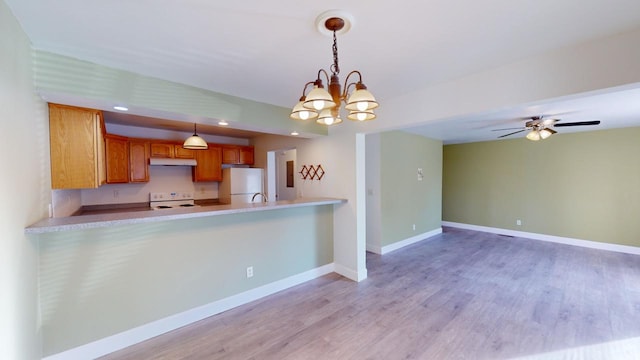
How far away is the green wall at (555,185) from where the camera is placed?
15.9 feet

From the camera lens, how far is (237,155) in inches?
226

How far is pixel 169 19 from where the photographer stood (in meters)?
1.52

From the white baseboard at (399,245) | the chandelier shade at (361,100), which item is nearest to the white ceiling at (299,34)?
the chandelier shade at (361,100)

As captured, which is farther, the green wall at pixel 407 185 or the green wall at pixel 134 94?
the green wall at pixel 407 185

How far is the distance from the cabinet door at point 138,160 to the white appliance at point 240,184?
1.42 meters

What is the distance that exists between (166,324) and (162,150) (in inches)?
132

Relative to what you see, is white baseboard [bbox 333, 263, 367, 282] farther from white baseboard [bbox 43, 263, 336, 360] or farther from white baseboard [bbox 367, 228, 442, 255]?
white baseboard [bbox 367, 228, 442, 255]

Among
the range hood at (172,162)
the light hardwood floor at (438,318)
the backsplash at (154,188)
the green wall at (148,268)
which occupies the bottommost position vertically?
the light hardwood floor at (438,318)

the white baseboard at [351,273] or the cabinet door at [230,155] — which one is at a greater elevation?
the cabinet door at [230,155]

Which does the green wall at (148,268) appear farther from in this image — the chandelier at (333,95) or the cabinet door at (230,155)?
the cabinet door at (230,155)

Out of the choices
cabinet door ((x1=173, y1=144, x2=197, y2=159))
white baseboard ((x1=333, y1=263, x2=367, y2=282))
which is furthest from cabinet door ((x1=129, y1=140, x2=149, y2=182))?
white baseboard ((x1=333, y1=263, x2=367, y2=282))

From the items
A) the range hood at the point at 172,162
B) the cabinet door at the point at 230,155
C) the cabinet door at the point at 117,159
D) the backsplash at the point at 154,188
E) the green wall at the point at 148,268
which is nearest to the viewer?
the green wall at the point at 148,268

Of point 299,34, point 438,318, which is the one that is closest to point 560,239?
point 438,318

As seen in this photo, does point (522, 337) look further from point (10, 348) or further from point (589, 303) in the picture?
point (10, 348)
